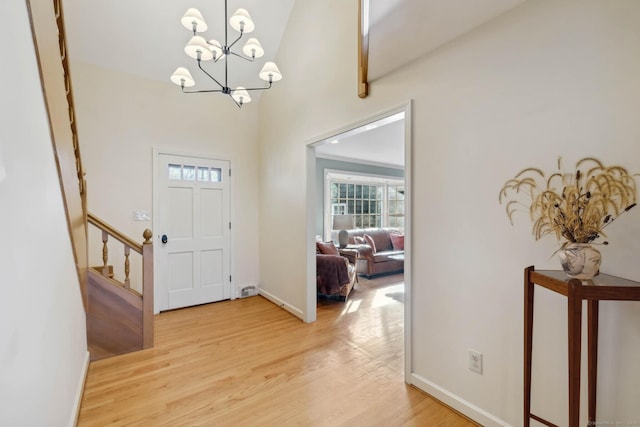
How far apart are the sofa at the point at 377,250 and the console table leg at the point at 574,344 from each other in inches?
150

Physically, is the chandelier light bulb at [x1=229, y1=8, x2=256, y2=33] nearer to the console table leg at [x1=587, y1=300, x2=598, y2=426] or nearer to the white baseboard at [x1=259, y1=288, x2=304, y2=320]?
the console table leg at [x1=587, y1=300, x2=598, y2=426]

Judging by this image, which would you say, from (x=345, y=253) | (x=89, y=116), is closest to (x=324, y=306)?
(x=345, y=253)

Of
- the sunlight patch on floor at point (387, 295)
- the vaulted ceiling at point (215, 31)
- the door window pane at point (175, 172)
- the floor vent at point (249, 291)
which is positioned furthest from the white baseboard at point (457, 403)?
the door window pane at point (175, 172)

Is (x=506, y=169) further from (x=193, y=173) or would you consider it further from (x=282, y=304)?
(x=193, y=173)

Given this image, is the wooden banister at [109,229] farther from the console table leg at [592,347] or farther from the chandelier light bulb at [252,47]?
the console table leg at [592,347]

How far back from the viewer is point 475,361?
5.69 feet

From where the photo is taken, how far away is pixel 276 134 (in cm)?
388

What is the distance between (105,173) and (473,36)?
3804 mm

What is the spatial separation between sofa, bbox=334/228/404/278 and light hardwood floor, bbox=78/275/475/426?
2.00 metres

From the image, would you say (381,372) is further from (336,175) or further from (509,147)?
(336,175)

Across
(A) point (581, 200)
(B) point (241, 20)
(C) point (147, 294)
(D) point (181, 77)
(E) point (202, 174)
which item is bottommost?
(C) point (147, 294)

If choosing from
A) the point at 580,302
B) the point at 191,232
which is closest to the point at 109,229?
the point at 191,232

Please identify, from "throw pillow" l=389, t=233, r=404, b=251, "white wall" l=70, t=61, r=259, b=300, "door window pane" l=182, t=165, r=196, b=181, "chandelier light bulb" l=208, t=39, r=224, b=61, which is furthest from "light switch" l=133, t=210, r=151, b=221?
"throw pillow" l=389, t=233, r=404, b=251

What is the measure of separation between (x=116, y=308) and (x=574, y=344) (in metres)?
3.15
